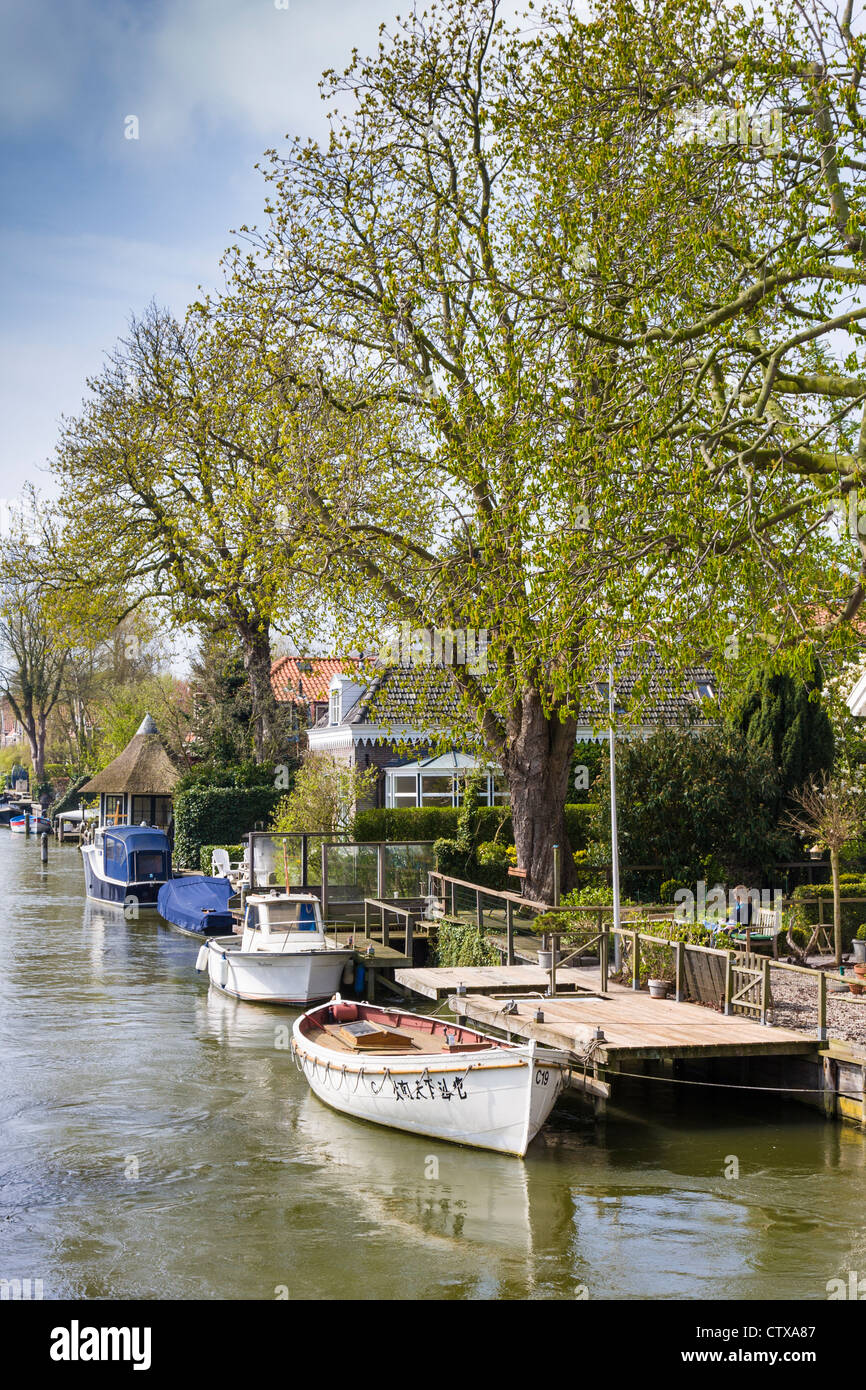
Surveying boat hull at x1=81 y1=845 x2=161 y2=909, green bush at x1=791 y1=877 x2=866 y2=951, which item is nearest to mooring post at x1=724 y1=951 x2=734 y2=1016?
green bush at x1=791 y1=877 x2=866 y2=951

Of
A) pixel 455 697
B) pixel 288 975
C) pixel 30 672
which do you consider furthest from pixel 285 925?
pixel 30 672

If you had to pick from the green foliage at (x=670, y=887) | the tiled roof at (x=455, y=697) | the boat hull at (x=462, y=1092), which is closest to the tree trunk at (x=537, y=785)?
the tiled roof at (x=455, y=697)

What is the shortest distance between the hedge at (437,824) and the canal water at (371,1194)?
9.84 m

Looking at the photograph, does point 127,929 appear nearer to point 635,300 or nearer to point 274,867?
point 274,867

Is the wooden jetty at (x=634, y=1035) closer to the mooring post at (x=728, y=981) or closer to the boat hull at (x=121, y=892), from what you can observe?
the mooring post at (x=728, y=981)

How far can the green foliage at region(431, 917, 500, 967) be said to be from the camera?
2144 cm

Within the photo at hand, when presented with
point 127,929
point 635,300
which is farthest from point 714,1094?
point 127,929

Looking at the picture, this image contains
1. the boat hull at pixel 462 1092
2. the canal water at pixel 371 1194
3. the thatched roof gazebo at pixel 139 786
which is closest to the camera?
the canal water at pixel 371 1194

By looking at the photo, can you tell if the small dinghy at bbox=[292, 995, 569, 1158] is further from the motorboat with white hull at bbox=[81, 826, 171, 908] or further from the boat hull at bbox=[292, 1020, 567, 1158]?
the motorboat with white hull at bbox=[81, 826, 171, 908]

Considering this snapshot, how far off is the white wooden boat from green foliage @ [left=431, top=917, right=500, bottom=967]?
5.70 ft

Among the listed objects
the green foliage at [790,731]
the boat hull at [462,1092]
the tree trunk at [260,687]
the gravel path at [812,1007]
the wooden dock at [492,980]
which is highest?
the tree trunk at [260,687]

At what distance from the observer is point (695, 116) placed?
50.7 feet

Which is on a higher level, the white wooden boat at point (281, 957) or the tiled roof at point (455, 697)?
the tiled roof at point (455, 697)

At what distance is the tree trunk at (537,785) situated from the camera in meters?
23.6
